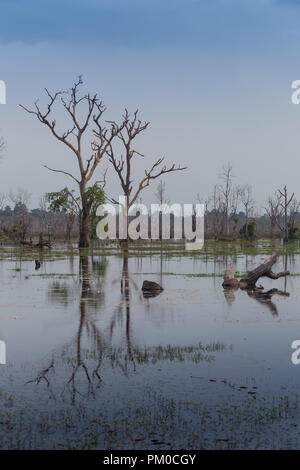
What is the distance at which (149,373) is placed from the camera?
9.24 m

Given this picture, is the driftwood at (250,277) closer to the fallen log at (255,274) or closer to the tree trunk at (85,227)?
the fallen log at (255,274)

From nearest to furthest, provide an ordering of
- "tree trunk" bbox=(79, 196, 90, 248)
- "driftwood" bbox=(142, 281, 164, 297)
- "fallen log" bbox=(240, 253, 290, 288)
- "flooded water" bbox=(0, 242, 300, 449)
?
"flooded water" bbox=(0, 242, 300, 449)
"driftwood" bbox=(142, 281, 164, 297)
"fallen log" bbox=(240, 253, 290, 288)
"tree trunk" bbox=(79, 196, 90, 248)

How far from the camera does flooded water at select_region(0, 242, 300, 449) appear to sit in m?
6.76

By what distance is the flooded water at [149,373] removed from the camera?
6.76 m

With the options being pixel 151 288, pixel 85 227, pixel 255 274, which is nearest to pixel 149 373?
pixel 151 288

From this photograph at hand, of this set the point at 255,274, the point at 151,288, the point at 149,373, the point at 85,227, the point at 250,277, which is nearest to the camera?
the point at 149,373

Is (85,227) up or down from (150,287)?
up

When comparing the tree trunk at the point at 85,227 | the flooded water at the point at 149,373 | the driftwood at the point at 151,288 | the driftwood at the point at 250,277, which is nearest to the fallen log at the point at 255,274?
the driftwood at the point at 250,277

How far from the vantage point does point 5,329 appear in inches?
510

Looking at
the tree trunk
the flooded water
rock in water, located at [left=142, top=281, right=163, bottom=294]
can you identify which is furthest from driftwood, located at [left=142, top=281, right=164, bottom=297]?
the tree trunk

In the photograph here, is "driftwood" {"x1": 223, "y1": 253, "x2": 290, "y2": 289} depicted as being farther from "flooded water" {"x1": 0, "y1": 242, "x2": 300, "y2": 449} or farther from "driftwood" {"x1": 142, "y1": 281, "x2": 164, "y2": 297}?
"flooded water" {"x1": 0, "y1": 242, "x2": 300, "y2": 449}

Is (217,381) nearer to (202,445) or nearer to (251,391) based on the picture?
(251,391)

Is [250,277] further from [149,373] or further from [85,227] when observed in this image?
[85,227]

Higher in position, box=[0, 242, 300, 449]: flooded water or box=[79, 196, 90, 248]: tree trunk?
box=[79, 196, 90, 248]: tree trunk
